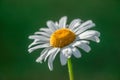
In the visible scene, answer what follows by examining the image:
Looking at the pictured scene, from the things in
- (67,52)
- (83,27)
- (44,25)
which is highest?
(44,25)

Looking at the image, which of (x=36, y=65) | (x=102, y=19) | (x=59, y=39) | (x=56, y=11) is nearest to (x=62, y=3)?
(x=56, y=11)

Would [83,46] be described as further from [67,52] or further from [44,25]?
[44,25]

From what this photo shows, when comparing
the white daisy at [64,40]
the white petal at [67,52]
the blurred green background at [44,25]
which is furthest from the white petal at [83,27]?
the blurred green background at [44,25]

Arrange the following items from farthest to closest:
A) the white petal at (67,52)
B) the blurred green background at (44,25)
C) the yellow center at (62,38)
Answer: the blurred green background at (44,25) < the yellow center at (62,38) < the white petal at (67,52)

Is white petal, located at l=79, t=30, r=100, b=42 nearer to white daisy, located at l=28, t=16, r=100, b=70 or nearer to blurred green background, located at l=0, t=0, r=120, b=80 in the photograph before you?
white daisy, located at l=28, t=16, r=100, b=70

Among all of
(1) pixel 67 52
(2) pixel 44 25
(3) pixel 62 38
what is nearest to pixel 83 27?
(3) pixel 62 38

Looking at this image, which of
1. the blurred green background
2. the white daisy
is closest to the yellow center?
the white daisy

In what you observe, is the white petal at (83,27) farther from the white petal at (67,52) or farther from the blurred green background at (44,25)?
the blurred green background at (44,25)
